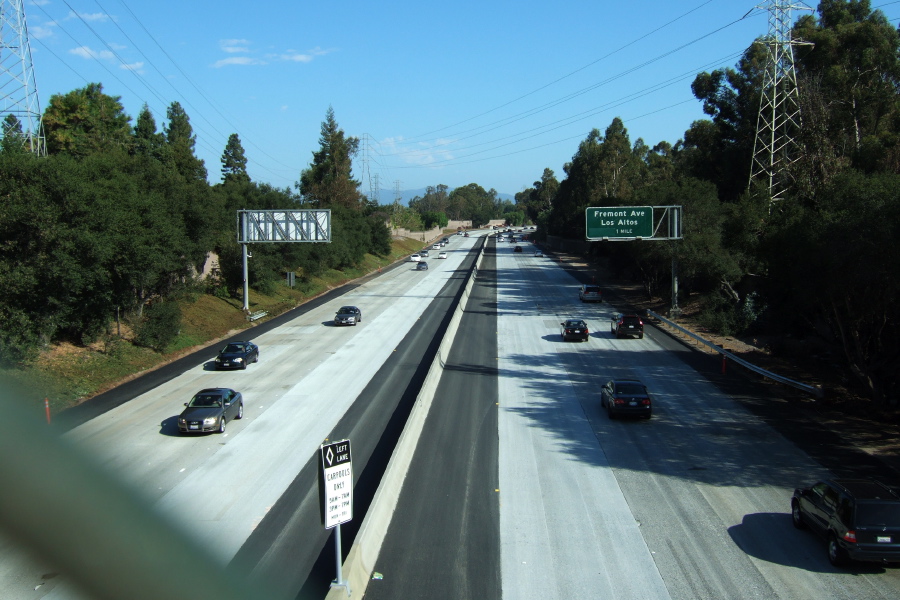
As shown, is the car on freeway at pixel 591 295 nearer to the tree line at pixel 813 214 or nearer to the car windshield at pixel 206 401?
the tree line at pixel 813 214

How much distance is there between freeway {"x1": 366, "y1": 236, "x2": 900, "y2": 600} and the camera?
44.4ft

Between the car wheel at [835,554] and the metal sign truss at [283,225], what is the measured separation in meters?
42.0

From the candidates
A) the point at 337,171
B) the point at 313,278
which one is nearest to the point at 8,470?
the point at 313,278

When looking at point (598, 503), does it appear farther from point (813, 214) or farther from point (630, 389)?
point (813, 214)

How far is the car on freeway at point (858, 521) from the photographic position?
44.2ft

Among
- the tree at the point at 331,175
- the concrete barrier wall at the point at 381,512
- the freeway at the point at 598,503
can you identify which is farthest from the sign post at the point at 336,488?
the tree at the point at 331,175

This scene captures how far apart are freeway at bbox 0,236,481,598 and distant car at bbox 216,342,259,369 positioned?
0.56m

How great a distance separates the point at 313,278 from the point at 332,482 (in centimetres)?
6354

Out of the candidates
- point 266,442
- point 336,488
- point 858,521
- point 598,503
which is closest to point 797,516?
point 858,521

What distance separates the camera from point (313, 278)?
74250 millimetres

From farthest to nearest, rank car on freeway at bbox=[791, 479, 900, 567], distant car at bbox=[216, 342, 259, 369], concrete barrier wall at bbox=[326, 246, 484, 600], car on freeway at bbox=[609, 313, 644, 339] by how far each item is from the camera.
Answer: car on freeway at bbox=[609, 313, 644, 339], distant car at bbox=[216, 342, 259, 369], car on freeway at bbox=[791, 479, 900, 567], concrete barrier wall at bbox=[326, 246, 484, 600]

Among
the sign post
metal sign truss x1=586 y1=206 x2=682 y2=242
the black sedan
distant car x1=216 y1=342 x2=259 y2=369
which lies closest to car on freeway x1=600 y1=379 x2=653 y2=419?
the sign post

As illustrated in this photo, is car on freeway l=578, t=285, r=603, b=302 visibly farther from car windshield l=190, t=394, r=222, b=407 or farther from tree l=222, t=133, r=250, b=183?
tree l=222, t=133, r=250, b=183

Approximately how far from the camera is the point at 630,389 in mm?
25531
